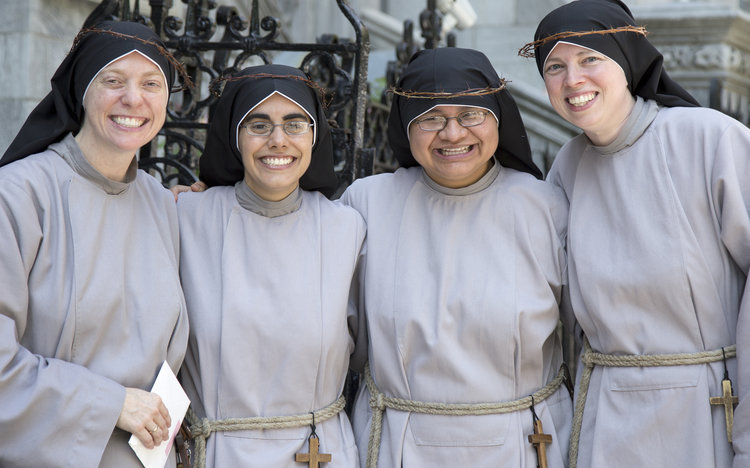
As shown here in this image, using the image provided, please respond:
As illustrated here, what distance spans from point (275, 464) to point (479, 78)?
1639 millimetres

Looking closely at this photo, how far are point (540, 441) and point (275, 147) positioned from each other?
4.83 feet

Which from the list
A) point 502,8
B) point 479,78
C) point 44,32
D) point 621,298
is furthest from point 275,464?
point 502,8

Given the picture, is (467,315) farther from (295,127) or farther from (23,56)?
(23,56)

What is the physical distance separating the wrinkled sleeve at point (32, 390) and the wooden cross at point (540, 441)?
4.91ft

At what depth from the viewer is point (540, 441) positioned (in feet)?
11.3

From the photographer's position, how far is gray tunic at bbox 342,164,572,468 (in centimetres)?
348

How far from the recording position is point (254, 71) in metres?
3.59

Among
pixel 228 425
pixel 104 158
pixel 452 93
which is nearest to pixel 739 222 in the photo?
pixel 452 93

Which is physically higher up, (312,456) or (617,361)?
(617,361)

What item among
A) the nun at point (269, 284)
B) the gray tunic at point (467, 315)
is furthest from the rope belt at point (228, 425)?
the gray tunic at point (467, 315)

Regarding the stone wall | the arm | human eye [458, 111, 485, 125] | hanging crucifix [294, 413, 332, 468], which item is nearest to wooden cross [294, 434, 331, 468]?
hanging crucifix [294, 413, 332, 468]

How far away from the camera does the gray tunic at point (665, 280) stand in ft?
10.7

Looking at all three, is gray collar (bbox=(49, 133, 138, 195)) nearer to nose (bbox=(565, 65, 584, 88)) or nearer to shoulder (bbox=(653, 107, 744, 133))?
nose (bbox=(565, 65, 584, 88))

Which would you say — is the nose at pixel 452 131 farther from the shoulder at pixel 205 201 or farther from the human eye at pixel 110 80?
the human eye at pixel 110 80
